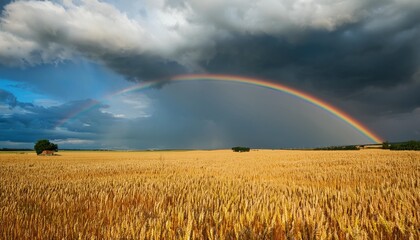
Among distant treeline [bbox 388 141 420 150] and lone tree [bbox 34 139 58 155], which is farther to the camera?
lone tree [bbox 34 139 58 155]

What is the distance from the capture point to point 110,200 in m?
6.62

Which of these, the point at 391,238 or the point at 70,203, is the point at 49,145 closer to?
the point at 70,203

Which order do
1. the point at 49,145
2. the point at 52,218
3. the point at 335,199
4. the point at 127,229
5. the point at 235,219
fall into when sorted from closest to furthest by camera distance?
the point at 127,229 < the point at 235,219 < the point at 52,218 < the point at 335,199 < the point at 49,145

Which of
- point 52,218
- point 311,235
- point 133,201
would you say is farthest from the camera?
point 133,201

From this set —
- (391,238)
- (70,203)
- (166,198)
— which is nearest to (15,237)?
(70,203)

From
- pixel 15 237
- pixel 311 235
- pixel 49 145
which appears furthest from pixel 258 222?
pixel 49 145

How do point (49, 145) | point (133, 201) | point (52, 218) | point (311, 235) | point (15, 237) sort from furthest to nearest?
point (49, 145) → point (133, 201) → point (52, 218) → point (15, 237) → point (311, 235)

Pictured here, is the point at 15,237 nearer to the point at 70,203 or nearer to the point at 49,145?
the point at 70,203

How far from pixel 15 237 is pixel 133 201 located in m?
2.80

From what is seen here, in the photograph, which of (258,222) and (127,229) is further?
(258,222)

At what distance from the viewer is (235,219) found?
4.30 metres

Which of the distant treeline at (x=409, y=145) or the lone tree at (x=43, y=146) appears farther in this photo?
the lone tree at (x=43, y=146)

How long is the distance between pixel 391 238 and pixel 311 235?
3.09 ft

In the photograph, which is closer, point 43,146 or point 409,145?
point 409,145
